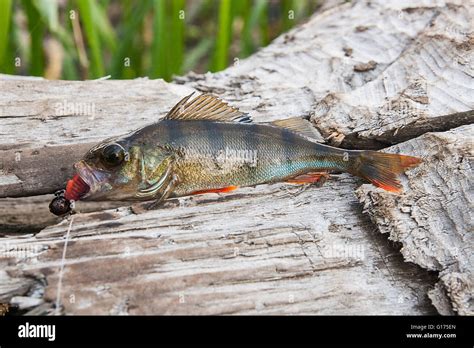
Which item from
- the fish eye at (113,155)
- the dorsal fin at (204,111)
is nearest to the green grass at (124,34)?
the dorsal fin at (204,111)

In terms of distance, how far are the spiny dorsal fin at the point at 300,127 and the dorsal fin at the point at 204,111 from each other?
0.52 feet

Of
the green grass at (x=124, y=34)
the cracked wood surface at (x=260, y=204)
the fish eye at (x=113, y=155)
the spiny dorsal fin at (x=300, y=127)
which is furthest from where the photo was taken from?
the green grass at (x=124, y=34)

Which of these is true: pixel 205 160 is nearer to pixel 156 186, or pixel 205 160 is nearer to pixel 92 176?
pixel 156 186

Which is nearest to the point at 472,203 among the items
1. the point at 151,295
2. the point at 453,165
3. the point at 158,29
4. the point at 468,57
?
the point at 453,165

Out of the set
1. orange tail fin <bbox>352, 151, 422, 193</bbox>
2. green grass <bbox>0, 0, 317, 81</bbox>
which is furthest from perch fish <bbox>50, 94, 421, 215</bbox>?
green grass <bbox>0, 0, 317, 81</bbox>

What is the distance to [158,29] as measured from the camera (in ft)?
15.8

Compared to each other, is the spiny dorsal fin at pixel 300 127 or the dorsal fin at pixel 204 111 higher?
the dorsal fin at pixel 204 111

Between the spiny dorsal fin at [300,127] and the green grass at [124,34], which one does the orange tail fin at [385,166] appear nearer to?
the spiny dorsal fin at [300,127]

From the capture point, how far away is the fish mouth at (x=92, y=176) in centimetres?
294

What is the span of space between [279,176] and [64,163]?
3.19ft

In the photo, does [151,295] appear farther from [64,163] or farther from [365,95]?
[365,95]

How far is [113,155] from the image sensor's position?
2902 millimetres

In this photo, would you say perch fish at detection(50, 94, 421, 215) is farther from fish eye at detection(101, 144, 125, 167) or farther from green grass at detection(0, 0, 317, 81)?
green grass at detection(0, 0, 317, 81)
